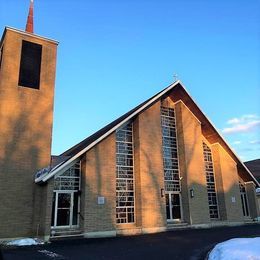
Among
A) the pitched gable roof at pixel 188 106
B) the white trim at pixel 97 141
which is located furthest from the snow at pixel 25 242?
the pitched gable roof at pixel 188 106

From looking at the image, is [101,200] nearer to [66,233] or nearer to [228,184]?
[66,233]

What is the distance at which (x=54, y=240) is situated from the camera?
1388 centimetres

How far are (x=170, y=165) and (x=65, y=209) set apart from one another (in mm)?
7532

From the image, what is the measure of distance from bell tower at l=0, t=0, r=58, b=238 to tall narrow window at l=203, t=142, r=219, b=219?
1134 centimetres

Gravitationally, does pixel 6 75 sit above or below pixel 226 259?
above

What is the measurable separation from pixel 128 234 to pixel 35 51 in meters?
11.1

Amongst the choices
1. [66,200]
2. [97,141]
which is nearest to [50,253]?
[66,200]

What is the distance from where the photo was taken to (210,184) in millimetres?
21719

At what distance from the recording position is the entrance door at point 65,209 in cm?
1523

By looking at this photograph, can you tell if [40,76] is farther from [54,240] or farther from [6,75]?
[54,240]

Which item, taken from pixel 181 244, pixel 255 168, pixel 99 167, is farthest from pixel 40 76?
pixel 255 168

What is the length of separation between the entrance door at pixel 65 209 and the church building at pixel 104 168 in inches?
1.9

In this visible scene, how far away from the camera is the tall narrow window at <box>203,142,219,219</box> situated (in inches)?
835

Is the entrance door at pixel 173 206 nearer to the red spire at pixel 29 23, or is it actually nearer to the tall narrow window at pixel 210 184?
the tall narrow window at pixel 210 184
